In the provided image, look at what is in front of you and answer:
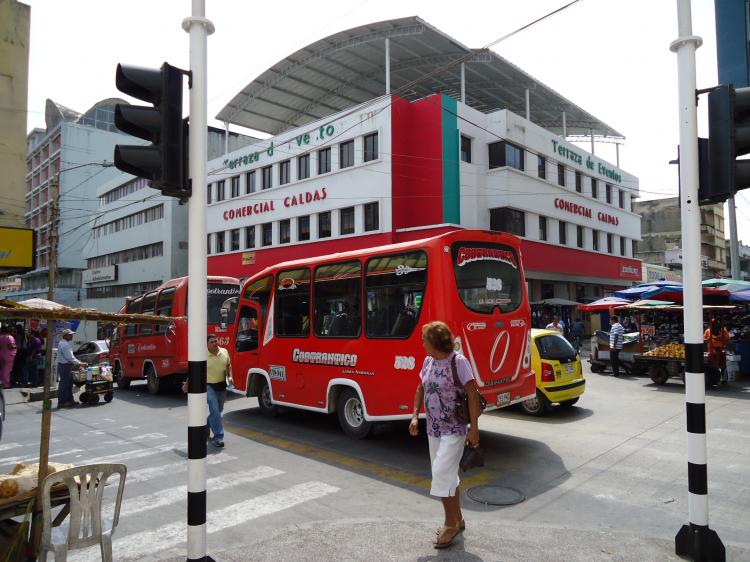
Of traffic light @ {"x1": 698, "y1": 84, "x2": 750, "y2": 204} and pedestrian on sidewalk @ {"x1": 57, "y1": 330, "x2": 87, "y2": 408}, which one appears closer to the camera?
traffic light @ {"x1": 698, "y1": 84, "x2": 750, "y2": 204}

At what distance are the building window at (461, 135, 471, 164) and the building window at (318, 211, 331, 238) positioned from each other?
25.8 ft

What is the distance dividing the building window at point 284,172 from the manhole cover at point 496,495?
28360mm

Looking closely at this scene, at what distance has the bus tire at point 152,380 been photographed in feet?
47.3

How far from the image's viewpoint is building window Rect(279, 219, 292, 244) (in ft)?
106

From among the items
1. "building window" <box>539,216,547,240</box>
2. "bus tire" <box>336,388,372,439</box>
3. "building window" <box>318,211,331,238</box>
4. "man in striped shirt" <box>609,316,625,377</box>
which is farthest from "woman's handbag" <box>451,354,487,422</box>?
"building window" <box>539,216,547,240</box>

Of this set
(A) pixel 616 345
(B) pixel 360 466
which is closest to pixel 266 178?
(A) pixel 616 345

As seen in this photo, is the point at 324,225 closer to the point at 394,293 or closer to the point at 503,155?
the point at 503,155

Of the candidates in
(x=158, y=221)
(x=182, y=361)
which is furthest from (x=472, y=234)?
(x=158, y=221)

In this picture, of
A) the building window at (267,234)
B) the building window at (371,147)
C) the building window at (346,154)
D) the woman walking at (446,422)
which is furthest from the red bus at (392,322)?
the building window at (267,234)

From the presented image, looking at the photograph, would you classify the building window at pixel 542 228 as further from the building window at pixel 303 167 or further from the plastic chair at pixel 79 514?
the plastic chair at pixel 79 514

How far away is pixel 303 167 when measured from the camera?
31.2m

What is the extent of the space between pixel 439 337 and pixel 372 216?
75.9ft

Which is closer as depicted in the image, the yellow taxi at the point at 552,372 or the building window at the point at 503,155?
the yellow taxi at the point at 552,372

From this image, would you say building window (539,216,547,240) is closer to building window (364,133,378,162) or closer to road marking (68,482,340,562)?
building window (364,133,378,162)
